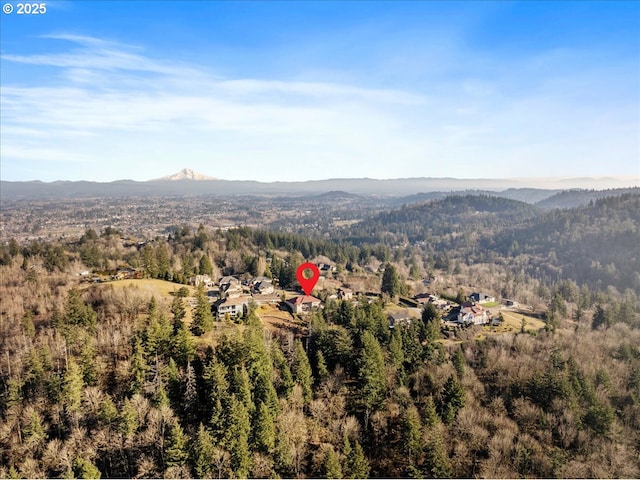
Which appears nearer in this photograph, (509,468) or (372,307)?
(509,468)

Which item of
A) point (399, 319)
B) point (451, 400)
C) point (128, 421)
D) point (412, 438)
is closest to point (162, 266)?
point (128, 421)

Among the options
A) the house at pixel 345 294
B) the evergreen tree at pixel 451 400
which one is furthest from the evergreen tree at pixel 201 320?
the house at pixel 345 294

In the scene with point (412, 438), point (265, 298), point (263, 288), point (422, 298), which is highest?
point (263, 288)

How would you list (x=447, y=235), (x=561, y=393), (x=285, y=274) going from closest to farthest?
(x=561, y=393) < (x=285, y=274) < (x=447, y=235)

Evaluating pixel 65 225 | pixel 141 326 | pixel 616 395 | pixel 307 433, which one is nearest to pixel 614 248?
pixel 616 395

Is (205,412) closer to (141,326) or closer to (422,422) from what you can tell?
(141,326)

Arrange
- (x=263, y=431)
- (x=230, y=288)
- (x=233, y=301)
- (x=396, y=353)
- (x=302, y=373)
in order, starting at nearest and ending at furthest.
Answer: (x=263, y=431) < (x=302, y=373) < (x=396, y=353) < (x=233, y=301) < (x=230, y=288)

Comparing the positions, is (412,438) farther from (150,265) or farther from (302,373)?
(150,265)

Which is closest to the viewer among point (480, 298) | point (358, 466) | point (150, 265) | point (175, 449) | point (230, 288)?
point (175, 449)
